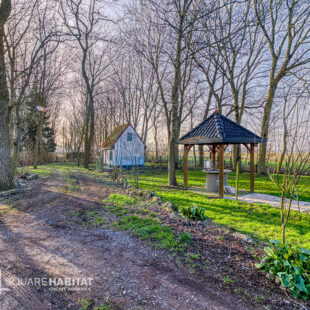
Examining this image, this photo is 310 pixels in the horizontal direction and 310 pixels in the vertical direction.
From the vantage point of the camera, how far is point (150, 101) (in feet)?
69.5

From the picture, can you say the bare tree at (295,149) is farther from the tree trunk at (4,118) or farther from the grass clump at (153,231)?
the tree trunk at (4,118)

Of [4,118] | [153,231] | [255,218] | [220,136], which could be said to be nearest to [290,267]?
[153,231]

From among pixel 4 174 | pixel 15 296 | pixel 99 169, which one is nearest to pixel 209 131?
pixel 15 296

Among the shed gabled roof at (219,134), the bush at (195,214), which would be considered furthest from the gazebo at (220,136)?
the bush at (195,214)

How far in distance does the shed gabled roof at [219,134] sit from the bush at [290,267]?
14.4 feet

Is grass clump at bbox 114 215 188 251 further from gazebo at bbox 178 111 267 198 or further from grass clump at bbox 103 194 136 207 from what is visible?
gazebo at bbox 178 111 267 198

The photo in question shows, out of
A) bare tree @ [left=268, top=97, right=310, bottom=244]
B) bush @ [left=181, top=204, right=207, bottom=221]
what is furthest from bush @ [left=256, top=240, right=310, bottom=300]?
bush @ [left=181, top=204, right=207, bottom=221]

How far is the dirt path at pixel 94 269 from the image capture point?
6.54ft

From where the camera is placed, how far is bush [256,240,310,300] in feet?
6.95

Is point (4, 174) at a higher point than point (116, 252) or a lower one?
higher

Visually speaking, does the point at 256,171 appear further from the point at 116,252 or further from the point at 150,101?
the point at 116,252

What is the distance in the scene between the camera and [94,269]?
2510 millimetres

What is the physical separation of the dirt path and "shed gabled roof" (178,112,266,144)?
4.64m

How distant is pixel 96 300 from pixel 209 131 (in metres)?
6.52
